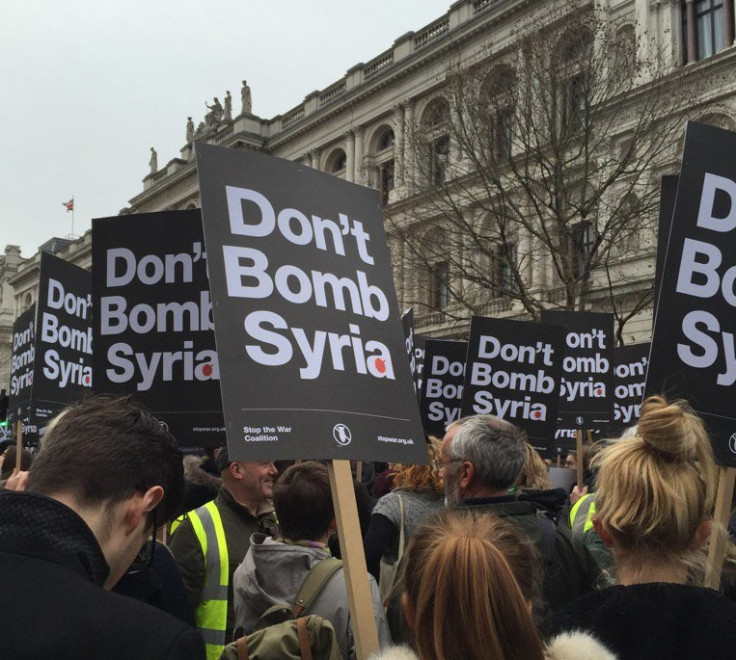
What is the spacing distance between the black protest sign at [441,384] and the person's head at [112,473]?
5.31 meters

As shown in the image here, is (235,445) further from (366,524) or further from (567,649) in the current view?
(366,524)

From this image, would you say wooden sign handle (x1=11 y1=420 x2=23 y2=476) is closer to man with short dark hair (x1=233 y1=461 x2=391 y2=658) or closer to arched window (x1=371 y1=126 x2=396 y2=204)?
man with short dark hair (x1=233 y1=461 x2=391 y2=658)

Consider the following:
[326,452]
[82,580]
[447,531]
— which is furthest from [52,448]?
[326,452]

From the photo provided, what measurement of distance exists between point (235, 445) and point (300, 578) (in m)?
0.82

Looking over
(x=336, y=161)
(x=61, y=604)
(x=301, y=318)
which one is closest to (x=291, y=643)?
(x=301, y=318)

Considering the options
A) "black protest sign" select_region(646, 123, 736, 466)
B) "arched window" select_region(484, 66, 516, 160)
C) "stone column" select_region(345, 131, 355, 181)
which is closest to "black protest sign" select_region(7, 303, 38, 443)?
"black protest sign" select_region(646, 123, 736, 466)

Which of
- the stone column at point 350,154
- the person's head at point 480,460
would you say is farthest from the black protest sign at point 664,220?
the stone column at point 350,154

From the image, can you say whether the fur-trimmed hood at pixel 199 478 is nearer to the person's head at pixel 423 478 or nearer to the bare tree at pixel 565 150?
the person's head at pixel 423 478

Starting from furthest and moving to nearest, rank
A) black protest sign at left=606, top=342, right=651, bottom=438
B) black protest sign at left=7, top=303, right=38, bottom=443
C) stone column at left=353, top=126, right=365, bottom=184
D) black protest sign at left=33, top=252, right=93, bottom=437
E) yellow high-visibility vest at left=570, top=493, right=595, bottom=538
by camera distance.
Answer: stone column at left=353, top=126, right=365, bottom=184 < black protest sign at left=606, top=342, right=651, bottom=438 < black protest sign at left=7, top=303, right=38, bottom=443 < black protest sign at left=33, top=252, right=93, bottom=437 < yellow high-visibility vest at left=570, top=493, right=595, bottom=538

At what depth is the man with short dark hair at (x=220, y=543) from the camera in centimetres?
321

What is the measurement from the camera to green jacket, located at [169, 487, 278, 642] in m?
3.23

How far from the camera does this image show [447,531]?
1631 mm

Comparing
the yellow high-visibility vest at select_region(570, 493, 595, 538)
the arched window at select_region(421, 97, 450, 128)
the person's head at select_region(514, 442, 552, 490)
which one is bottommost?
the yellow high-visibility vest at select_region(570, 493, 595, 538)

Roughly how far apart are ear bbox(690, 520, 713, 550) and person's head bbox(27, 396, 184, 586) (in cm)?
126
